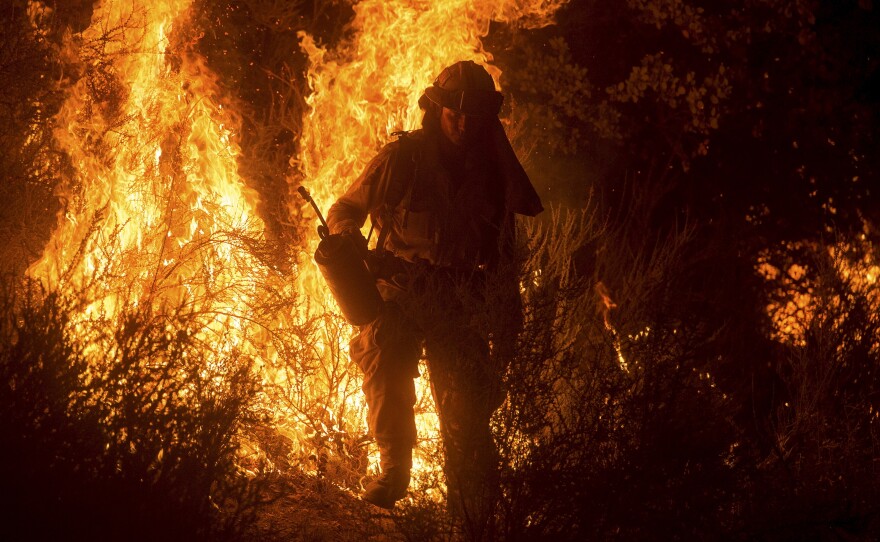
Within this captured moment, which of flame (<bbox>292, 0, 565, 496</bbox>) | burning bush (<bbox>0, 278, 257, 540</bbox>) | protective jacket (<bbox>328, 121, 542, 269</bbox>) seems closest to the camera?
burning bush (<bbox>0, 278, 257, 540</bbox>)

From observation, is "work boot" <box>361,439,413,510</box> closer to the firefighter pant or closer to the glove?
the firefighter pant

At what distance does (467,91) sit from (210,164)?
5.75ft

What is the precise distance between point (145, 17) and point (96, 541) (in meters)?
3.23

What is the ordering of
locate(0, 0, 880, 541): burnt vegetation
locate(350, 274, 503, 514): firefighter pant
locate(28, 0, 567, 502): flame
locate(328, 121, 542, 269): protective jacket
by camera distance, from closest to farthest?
locate(0, 0, 880, 541): burnt vegetation → locate(350, 274, 503, 514): firefighter pant → locate(328, 121, 542, 269): protective jacket → locate(28, 0, 567, 502): flame

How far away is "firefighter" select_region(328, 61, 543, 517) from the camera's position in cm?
419

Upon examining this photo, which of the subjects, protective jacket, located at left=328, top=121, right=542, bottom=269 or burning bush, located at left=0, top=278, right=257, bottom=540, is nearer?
burning bush, located at left=0, top=278, right=257, bottom=540

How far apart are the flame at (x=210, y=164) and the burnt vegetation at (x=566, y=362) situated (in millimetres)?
78

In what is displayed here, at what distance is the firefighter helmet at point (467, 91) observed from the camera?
4.85 metres

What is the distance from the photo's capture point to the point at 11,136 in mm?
5734

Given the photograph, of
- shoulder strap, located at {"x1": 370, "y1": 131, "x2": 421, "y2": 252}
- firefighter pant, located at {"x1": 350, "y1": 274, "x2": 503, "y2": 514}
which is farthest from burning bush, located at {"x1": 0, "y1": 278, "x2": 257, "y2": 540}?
shoulder strap, located at {"x1": 370, "y1": 131, "x2": 421, "y2": 252}

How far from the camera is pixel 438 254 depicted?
15.6 ft

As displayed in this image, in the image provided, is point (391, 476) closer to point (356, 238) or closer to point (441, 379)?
point (441, 379)

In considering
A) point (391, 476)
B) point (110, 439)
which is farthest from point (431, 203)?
point (110, 439)

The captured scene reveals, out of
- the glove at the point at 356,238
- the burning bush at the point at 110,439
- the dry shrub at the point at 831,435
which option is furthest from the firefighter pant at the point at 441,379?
the dry shrub at the point at 831,435
